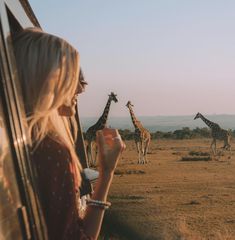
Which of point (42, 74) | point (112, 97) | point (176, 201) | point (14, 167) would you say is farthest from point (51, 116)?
point (112, 97)

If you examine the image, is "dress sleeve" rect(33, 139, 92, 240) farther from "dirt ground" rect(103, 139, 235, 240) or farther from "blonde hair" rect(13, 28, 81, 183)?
"dirt ground" rect(103, 139, 235, 240)

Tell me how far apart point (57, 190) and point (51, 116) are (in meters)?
0.23

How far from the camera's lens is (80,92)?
1.95 m

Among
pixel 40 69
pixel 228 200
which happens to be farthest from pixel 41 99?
pixel 228 200

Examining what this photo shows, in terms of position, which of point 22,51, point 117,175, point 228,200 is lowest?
point 117,175

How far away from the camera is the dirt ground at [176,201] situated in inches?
255

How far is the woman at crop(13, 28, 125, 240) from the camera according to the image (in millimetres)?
1530

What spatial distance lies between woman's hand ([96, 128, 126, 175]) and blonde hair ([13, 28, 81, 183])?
0.71ft

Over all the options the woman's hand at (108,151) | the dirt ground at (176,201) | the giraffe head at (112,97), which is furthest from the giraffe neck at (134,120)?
the woman's hand at (108,151)

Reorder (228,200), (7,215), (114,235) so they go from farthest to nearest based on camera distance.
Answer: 1. (228,200)
2. (114,235)
3. (7,215)

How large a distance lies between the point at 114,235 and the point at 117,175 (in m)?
7.42

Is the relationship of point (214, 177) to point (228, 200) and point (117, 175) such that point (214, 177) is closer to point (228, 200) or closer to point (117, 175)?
point (117, 175)

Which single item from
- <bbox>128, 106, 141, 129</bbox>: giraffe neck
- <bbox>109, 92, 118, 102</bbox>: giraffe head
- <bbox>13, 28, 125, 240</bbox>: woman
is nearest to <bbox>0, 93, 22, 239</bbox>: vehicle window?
<bbox>13, 28, 125, 240</bbox>: woman

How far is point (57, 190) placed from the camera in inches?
62.2
